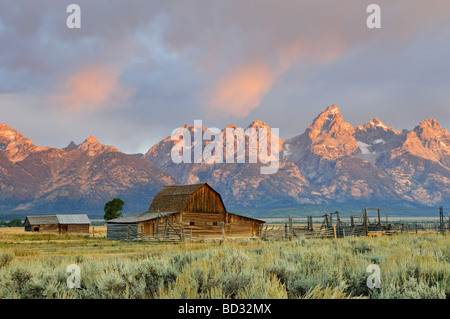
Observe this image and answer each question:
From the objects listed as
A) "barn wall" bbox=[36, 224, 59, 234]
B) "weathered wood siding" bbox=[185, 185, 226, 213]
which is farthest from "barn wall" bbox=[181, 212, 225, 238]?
"barn wall" bbox=[36, 224, 59, 234]

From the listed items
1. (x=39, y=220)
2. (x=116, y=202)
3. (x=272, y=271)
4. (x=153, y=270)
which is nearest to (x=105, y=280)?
(x=153, y=270)

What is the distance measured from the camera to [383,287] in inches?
314

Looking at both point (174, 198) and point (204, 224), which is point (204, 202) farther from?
point (174, 198)

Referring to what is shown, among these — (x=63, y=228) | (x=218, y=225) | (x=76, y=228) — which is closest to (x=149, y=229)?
(x=218, y=225)

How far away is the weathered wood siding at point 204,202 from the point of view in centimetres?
4594

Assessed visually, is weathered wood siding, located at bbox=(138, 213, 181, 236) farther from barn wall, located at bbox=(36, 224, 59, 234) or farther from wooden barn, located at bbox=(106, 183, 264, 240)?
barn wall, located at bbox=(36, 224, 59, 234)

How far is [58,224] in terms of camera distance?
232 feet

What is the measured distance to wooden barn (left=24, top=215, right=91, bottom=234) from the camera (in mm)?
70062

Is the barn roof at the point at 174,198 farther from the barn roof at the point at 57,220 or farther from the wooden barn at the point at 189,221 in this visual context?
the barn roof at the point at 57,220

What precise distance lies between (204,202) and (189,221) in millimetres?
3325

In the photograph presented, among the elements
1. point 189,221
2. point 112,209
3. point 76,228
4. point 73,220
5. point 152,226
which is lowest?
point 76,228
